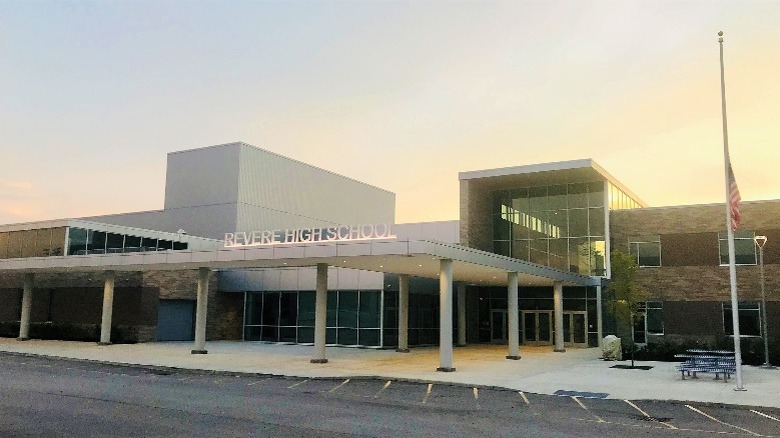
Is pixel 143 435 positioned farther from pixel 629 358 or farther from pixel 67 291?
pixel 67 291

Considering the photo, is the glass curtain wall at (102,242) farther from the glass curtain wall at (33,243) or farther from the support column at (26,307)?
the support column at (26,307)

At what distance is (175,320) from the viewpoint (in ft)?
142

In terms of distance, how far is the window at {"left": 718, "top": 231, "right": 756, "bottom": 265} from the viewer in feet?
120

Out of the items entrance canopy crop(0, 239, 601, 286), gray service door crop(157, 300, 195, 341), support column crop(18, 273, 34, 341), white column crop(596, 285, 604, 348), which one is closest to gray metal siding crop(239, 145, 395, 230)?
gray service door crop(157, 300, 195, 341)

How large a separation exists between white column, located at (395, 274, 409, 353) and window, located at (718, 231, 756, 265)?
18.8 m

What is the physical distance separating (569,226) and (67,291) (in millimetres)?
34496

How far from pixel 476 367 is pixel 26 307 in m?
31.6

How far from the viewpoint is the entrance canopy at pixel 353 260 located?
2508 centimetres

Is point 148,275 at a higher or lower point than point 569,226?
lower

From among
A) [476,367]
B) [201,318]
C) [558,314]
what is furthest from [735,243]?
[201,318]

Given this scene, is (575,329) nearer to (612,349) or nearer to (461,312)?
(461,312)

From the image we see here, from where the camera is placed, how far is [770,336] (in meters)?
35.5

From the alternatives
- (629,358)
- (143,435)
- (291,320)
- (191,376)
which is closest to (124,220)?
(291,320)

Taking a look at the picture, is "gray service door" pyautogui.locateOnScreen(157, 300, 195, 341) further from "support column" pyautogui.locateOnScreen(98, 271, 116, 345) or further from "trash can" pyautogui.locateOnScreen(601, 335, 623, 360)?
"trash can" pyautogui.locateOnScreen(601, 335, 623, 360)
